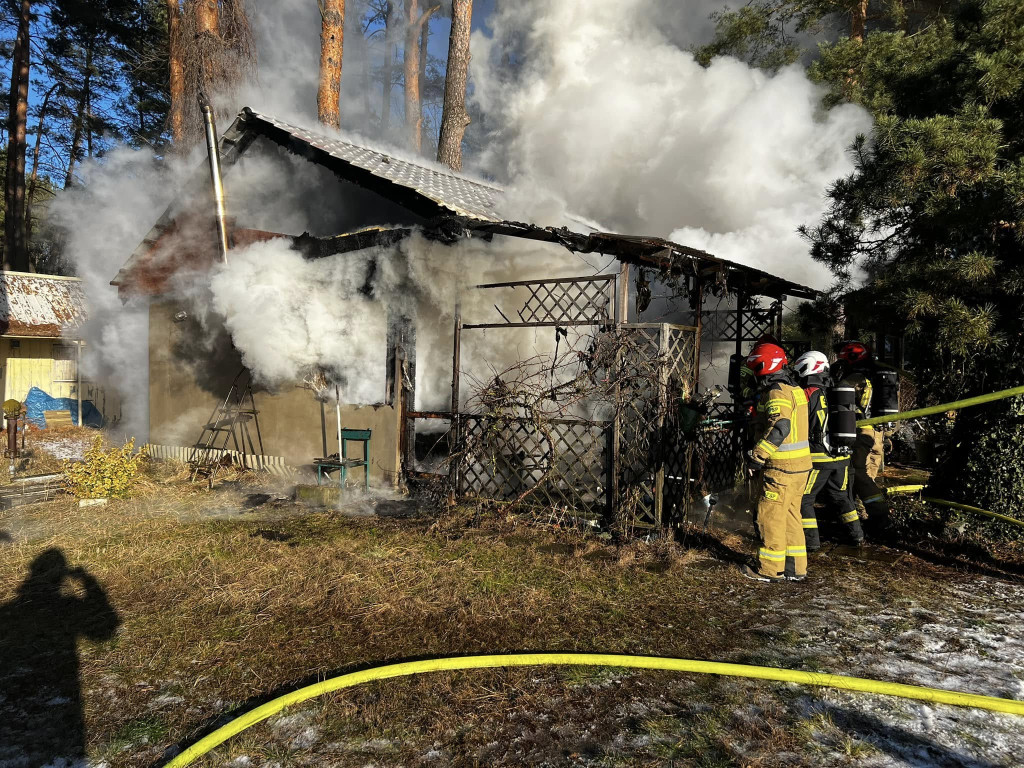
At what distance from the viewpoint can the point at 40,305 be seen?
1762 cm

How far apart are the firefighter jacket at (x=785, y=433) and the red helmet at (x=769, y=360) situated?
0.80 ft

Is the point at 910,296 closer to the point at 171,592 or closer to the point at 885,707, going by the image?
the point at 885,707

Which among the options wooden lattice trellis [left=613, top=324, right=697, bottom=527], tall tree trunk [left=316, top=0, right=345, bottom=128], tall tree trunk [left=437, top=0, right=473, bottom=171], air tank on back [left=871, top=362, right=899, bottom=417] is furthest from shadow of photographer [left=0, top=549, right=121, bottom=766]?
tall tree trunk [left=437, top=0, right=473, bottom=171]

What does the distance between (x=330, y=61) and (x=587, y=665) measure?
14549 mm

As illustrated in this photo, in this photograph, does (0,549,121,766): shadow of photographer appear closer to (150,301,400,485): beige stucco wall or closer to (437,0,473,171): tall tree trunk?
(150,301,400,485): beige stucco wall

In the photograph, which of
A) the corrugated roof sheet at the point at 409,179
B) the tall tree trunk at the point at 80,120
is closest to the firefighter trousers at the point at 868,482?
the corrugated roof sheet at the point at 409,179

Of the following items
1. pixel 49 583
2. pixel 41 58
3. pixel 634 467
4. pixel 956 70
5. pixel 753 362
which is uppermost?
pixel 41 58

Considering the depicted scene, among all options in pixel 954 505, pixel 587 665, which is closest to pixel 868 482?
pixel 954 505

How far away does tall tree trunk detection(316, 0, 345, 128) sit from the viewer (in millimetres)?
13812

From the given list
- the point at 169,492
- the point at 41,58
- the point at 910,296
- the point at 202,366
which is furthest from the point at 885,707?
the point at 41,58

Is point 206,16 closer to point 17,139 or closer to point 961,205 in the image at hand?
point 17,139

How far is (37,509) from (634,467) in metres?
7.69

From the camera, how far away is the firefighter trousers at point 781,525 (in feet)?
17.2

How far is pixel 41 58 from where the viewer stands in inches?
827
